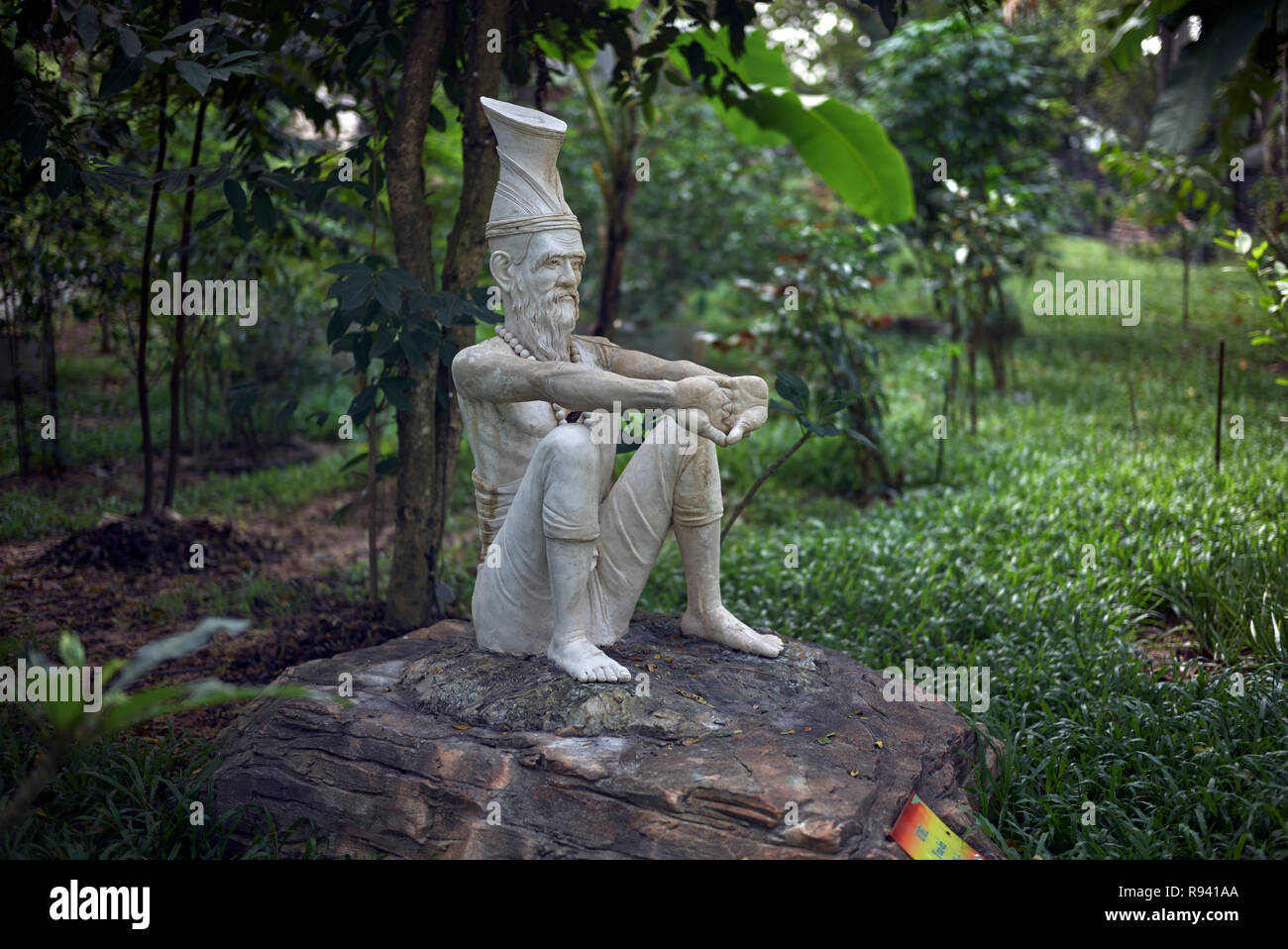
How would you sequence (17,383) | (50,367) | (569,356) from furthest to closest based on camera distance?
(50,367)
(17,383)
(569,356)

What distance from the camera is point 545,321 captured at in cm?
373

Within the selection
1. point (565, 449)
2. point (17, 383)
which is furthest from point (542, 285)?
point (17, 383)

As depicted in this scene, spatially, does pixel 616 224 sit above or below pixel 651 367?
above

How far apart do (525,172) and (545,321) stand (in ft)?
1.81

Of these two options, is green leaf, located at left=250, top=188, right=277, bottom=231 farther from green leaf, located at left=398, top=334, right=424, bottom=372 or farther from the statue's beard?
the statue's beard

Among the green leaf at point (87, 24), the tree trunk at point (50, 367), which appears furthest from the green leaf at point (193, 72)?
the tree trunk at point (50, 367)

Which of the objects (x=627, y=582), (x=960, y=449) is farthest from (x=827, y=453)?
(x=627, y=582)

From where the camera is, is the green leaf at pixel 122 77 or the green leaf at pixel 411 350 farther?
the green leaf at pixel 411 350

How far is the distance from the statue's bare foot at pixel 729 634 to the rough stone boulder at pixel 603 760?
0.20ft

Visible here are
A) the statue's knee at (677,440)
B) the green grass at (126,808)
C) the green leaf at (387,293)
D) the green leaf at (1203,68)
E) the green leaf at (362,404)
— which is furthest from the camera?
the green leaf at (362,404)

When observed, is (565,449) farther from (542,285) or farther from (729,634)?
(729,634)

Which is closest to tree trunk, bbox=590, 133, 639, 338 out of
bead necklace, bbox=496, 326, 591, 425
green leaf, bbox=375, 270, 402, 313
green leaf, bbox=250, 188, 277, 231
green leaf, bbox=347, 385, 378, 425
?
green leaf, bbox=347, 385, 378, 425

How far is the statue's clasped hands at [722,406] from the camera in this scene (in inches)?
135

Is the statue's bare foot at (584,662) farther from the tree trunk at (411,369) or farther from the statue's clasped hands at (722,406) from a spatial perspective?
the tree trunk at (411,369)
